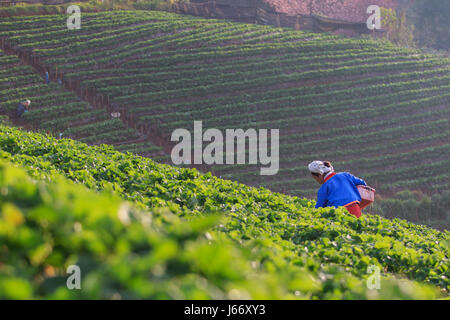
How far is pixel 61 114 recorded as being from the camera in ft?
92.3

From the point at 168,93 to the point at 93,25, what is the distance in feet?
43.1

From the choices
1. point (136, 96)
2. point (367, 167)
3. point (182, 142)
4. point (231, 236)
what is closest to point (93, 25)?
point (136, 96)

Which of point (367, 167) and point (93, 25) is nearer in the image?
point (367, 167)

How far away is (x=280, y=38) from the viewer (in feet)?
129

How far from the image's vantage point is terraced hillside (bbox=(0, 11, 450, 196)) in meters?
25.7

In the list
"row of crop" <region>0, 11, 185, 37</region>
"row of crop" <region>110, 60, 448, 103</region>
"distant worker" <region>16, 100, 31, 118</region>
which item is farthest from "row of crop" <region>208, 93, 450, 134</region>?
"row of crop" <region>0, 11, 185, 37</region>

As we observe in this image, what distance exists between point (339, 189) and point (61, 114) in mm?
24139

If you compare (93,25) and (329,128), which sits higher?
(93,25)

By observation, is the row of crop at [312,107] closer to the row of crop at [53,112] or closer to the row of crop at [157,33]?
the row of crop at [53,112]

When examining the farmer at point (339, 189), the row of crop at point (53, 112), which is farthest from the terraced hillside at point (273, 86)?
the farmer at point (339, 189)

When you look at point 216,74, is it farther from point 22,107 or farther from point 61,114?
point 22,107

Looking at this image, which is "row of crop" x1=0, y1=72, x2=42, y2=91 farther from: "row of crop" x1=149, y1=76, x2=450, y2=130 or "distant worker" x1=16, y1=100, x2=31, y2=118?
"row of crop" x1=149, y1=76, x2=450, y2=130
